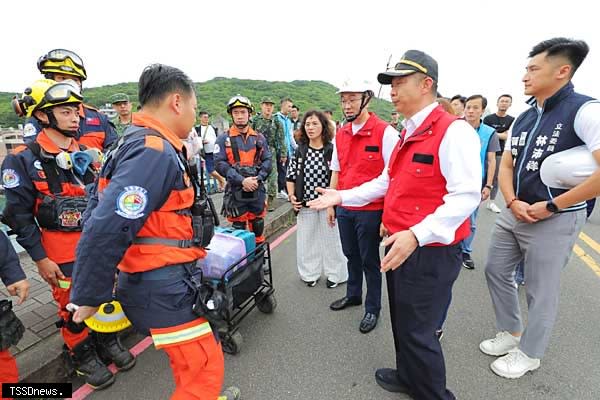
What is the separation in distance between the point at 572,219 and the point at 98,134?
3.76 meters

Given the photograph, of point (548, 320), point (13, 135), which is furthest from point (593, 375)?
point (13, 135)

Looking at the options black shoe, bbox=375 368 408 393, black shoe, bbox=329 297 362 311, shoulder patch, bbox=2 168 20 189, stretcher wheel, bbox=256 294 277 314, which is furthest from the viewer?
black shoe, bbox=329 297 362 311

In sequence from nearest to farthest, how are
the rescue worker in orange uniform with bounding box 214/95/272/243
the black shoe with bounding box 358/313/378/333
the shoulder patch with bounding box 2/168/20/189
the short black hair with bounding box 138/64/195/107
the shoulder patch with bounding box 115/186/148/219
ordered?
the shoulder patch with bounding box 115/186/148/219 → the short black hair with bounding box 138/64/195/107 → the shoulder patch with bounding box 2/168/20/189 → the black shoe with bounding box 358/313/378/333 → the rescue worker in orange uniform with bounding box 214/95/272/243

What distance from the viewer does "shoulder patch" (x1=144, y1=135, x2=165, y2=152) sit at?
137 cm

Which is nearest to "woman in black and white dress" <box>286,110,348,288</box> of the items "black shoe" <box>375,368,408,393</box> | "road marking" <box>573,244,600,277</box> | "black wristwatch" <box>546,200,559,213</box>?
"black shoe" <box>375,368,408,393</box>

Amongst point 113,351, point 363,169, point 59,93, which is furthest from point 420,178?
point 113,351

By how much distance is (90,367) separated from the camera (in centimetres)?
233

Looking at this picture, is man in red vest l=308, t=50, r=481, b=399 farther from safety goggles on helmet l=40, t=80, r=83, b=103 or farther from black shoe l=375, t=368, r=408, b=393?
safety goggles on helmet l=40, t=80, r=83, b=103

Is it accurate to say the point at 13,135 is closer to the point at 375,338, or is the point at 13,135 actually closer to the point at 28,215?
the point at 28,215

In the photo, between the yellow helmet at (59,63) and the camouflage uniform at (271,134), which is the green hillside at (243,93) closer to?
the camouflage uniform at (271,134)

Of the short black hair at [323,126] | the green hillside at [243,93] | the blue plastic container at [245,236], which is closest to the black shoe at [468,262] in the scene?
the short black hair at [323,126]

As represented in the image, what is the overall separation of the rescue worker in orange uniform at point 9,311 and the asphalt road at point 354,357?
24.4 inches

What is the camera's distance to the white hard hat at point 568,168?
1.85 metres

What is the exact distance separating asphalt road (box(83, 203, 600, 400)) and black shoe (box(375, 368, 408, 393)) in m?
0.04
